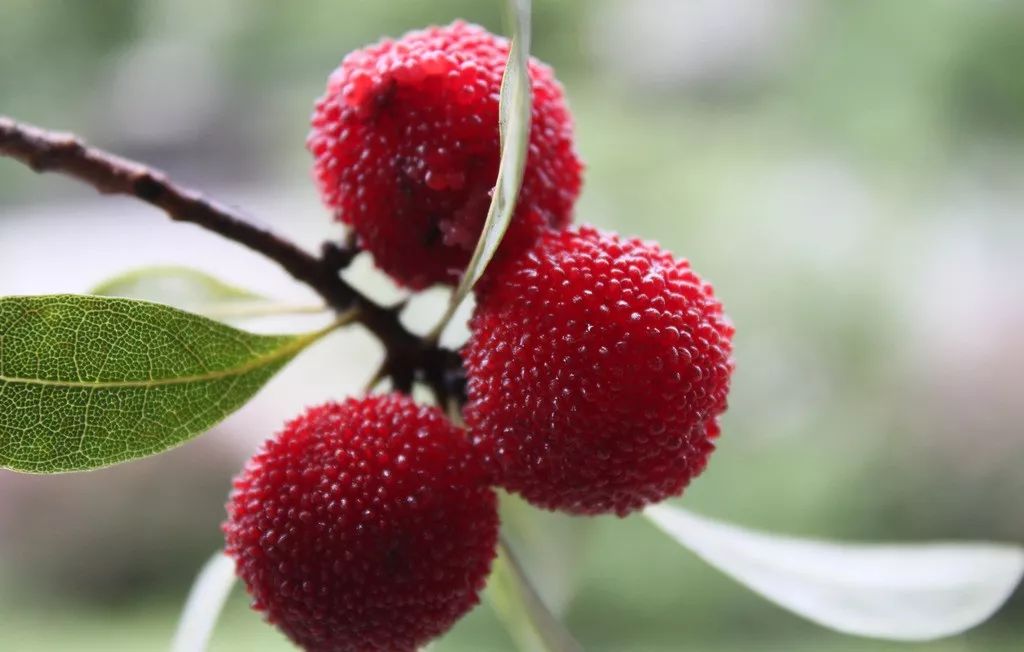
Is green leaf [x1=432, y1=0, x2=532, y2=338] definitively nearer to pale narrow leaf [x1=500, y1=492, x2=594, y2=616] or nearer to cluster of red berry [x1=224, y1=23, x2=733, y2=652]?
cluster of red berry [x1=224, y1=23, x2=733, y2=652]

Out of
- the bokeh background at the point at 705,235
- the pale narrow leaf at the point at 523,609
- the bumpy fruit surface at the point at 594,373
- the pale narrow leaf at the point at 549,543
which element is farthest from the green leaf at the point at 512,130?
the bokeh background at the point at 705,235

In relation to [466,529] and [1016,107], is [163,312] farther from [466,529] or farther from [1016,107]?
[1016,107]

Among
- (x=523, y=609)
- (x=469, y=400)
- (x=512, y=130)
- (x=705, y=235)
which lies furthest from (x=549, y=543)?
(x=705, y=235)

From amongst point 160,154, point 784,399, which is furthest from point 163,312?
point 160,154

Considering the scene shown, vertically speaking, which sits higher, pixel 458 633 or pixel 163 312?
pixel 458 633

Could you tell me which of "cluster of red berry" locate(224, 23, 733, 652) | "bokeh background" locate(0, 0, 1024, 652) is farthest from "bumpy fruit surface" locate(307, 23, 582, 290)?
"bokeh background" locate(0, 0, 1024, 652)

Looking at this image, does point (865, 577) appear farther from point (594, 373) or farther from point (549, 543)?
point (594, 373)
